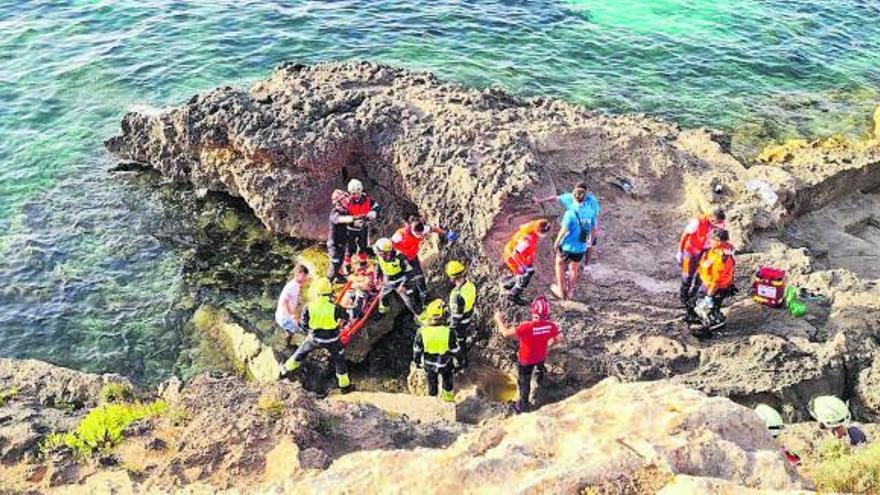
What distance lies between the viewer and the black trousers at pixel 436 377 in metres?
12.9

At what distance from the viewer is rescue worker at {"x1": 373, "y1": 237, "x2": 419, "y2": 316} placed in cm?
1402

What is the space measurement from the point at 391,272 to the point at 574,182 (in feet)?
14.9

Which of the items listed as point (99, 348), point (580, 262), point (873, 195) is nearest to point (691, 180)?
point (580, 262)

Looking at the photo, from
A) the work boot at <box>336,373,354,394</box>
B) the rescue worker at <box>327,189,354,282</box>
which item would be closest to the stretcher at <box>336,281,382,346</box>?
the work boot at <box>336,373,354,394</box>

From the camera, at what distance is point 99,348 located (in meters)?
15.0

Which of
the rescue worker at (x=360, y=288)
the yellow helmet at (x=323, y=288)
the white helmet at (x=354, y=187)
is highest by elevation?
the white helmet at (x=354, y=187)

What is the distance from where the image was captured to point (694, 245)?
45.8 ft

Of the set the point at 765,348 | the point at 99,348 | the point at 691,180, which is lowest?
the point at 99,348

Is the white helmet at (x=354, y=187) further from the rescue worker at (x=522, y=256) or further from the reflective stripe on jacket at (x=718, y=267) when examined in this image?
the reflective stripe on jacket at (x=718, y=267)

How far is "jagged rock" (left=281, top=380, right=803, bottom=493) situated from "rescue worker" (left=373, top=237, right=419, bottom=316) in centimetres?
634

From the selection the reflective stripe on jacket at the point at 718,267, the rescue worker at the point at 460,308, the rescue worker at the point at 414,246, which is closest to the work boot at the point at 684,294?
the reflective stripe on jacket at the point at 718,267

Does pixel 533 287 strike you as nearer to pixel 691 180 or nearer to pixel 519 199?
pixel 519 199

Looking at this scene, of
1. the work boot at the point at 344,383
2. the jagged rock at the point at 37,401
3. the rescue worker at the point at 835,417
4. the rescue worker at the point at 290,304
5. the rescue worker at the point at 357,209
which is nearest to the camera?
the jagged rock at the point at 37,401

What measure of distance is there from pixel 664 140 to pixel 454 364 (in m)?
8.03
